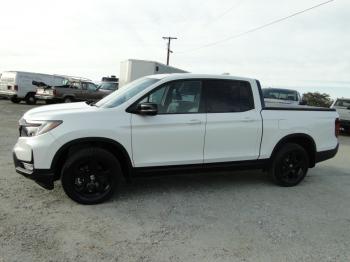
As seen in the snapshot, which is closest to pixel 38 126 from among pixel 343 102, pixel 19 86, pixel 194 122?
pixel 194 122

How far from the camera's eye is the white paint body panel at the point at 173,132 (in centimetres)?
527

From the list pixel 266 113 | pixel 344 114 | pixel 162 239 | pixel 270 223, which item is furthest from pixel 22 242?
pixel 344 114

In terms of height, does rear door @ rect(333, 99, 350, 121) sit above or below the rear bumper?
above

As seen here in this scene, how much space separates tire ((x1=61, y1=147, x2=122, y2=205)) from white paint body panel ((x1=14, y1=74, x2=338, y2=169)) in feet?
0.76

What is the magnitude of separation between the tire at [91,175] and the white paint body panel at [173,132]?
0.23 metres

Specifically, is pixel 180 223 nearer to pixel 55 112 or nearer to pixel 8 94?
pixel 55 112

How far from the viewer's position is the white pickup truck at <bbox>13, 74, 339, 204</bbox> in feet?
17.4

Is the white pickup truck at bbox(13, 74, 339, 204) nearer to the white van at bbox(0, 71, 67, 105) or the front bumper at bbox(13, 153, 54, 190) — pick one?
the front bumper at bbox(13, 153, 54, 190)

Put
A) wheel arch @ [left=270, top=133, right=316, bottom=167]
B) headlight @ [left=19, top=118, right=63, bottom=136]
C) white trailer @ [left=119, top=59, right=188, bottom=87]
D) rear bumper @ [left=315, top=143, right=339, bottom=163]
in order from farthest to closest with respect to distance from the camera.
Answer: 1. white trailer @ [left=119, top=59, right=188, bottom=87]
2. rear bumper @ [left=315, top=143, right=339, bottom=163]
3. wheel arch @ [left=270, top=133, right=316, bottom=167]
4. headlight @ [left=19, top=118, right=63, bottom=136]

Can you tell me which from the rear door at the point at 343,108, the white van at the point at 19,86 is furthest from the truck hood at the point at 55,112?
the white van at the point at 19,86

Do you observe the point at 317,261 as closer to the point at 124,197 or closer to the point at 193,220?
the point at 193,220

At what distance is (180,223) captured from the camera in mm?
4961

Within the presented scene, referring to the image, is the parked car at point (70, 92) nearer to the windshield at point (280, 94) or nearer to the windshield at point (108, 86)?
the windshield at point (108, 86)

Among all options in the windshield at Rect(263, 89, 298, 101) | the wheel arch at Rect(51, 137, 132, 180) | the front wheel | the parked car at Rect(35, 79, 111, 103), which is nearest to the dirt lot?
the wheel arch at Rect(51, 137, 132, 180)
